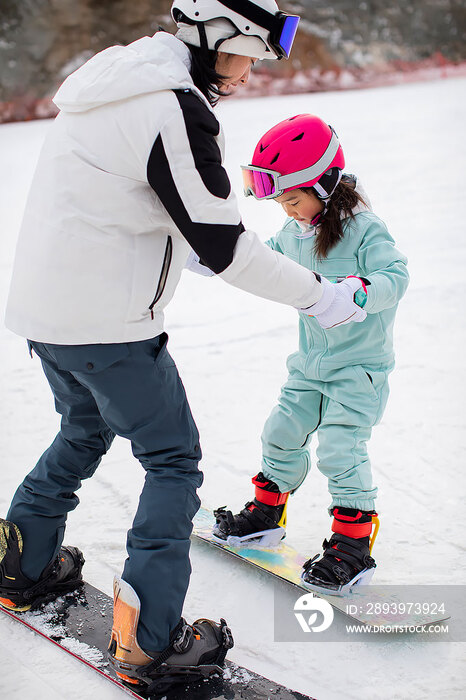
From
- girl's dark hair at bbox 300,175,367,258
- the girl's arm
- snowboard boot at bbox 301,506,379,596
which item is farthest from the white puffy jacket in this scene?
snowboard boot at bbox 301,506,379,596

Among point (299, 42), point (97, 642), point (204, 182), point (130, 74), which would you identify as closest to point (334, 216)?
point (204, 182)

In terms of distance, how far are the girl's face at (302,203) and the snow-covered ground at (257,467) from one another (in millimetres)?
1025

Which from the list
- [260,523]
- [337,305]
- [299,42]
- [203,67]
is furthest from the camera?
[299,42]

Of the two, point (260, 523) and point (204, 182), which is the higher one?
point (204, 182)

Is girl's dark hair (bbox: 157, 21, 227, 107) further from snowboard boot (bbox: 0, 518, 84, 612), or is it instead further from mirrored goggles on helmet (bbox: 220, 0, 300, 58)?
snowboard boot (bbox: 0, 518, 84, 612)

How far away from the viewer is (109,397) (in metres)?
1.65

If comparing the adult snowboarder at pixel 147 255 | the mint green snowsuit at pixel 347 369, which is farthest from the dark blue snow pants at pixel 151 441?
the mint green snowsuit at pixel 347 369

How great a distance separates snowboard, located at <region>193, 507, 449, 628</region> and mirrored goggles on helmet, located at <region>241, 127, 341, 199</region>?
1037 mm

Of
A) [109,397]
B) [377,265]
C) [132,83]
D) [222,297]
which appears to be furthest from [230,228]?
[222,297]

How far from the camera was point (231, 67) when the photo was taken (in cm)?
162

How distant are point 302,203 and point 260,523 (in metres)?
0.97

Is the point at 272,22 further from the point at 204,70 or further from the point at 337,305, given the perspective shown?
the point at 337,305

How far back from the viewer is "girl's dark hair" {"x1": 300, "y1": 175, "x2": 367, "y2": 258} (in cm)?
203

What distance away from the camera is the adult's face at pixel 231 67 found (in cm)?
160
